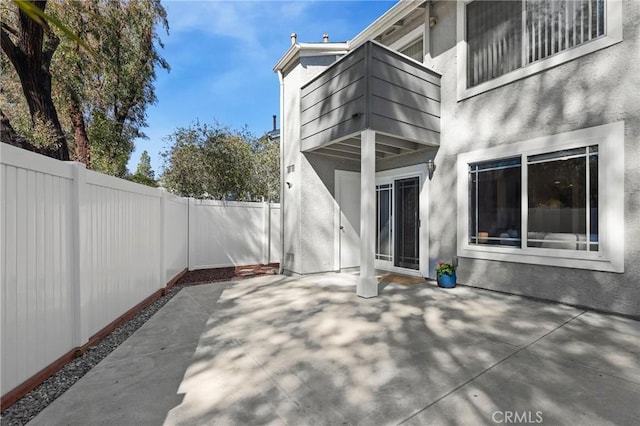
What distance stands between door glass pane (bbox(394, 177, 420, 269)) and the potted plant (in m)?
1.01

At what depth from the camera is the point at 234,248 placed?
351 inches

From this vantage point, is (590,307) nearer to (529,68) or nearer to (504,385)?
(504,385)

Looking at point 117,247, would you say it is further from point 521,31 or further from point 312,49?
point 521,31

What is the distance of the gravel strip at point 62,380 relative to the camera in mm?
2225

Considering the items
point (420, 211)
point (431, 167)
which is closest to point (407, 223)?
point (420, 211)

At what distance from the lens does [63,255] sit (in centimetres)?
284

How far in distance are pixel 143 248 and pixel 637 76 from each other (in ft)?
23.7

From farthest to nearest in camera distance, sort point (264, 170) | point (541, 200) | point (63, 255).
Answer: point (264, 170), point (541, 200), point (63, 255)

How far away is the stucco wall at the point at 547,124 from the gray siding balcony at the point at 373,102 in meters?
0.60

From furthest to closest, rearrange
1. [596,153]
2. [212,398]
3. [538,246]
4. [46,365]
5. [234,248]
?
1. [234,248]
2. [538,246]
3. [596,153]
4. [46,365]
5. [212,398]

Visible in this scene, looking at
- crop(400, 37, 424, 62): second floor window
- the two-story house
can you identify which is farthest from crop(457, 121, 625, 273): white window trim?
crop(400, 37, 424, 62): second floor window

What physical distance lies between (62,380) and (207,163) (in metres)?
9.99

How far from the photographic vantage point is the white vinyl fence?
89.9 inches

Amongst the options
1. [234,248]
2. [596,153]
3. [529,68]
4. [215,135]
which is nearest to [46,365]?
[234,248]
